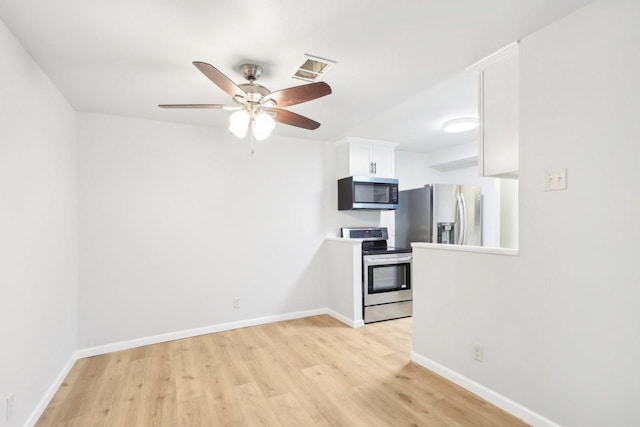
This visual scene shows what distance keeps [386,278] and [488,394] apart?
186 centimetres

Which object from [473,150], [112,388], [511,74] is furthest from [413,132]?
[112,388]

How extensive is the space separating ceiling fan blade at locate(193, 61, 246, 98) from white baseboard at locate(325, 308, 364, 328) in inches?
109

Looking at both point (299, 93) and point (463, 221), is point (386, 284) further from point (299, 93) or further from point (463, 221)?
point (299, 93)

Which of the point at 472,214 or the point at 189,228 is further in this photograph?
the point at 472,214

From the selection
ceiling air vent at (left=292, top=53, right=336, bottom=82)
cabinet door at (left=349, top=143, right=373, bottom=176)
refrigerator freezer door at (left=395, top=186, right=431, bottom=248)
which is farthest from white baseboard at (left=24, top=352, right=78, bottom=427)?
refrigerator freezer door at (left=395, top=186, right=431, bottom=248)

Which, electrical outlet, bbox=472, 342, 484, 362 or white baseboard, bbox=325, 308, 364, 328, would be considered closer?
electrical outlet, bbox=472, 342, 484, 362

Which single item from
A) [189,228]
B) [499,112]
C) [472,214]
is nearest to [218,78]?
[499,112]

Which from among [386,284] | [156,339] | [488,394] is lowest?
[156,339]

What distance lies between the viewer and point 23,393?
1847 mm

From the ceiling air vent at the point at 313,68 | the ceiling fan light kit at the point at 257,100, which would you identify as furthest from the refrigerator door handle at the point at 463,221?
the ceiling fan light kit at the point at 257,100

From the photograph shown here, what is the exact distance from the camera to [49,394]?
2.23 metres

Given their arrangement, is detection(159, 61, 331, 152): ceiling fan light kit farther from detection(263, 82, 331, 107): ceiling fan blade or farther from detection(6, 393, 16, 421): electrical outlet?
detection(6, 393, 16, 421): electrical outlet

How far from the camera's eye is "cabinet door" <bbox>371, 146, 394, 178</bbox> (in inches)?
173

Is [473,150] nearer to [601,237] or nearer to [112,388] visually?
[601,237]
